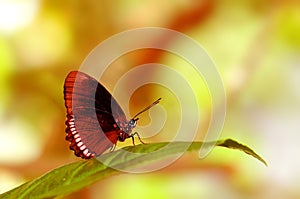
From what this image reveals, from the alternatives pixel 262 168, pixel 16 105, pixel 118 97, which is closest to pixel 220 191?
pixel 262 168

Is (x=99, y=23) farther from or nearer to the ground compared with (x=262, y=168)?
farther from the ground

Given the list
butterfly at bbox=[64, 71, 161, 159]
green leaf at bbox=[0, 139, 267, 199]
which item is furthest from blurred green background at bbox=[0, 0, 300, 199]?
green leaf at bbox=[0, 139, 267, 199]

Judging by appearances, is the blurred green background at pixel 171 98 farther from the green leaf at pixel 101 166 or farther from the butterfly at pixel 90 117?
the green leaf at pixel 101 166

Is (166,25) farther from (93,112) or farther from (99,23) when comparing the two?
(93,112)

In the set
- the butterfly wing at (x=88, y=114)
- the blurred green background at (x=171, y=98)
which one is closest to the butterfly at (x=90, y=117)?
the butterfly wing at (x=88, y=114)

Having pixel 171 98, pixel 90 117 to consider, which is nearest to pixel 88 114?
pixel 90 117

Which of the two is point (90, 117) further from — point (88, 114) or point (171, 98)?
point (171, 98)
